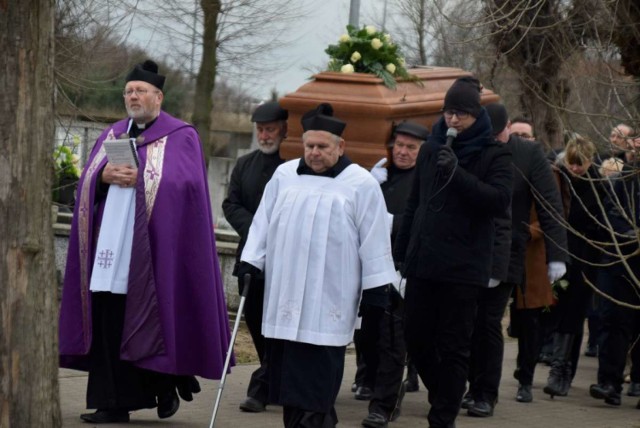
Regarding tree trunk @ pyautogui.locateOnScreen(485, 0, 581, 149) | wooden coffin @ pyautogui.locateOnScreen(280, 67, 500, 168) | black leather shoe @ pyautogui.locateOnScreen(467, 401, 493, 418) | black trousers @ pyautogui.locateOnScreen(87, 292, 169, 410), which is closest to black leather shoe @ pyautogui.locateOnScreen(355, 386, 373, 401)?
black leather shoe @ pyautogui.locateOnScreen(467, 401, 493, 418)

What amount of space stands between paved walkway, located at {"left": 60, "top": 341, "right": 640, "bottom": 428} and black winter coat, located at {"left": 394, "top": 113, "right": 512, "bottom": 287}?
51.3 inches

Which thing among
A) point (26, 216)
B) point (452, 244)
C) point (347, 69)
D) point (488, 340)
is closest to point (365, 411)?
point (488, 340)

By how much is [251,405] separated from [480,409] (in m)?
1.59

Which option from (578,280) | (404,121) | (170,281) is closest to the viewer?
(170,281)

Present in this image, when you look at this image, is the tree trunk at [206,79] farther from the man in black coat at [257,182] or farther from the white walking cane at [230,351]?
the white walking cane at [230,351]

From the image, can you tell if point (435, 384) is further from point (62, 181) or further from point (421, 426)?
point (62, 181)

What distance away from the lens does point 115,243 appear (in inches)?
338

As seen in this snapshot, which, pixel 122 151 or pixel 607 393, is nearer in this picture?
pixel 122 151

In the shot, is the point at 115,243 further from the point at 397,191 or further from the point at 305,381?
the point at 397,191

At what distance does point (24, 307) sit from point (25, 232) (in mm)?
334

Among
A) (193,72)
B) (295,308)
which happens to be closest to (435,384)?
(295,308)

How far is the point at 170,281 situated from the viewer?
28.1 feet

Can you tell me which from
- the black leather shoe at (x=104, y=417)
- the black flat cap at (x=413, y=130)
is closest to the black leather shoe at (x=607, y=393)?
the black flat cap at (x=413, y=130)

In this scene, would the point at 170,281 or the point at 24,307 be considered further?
the point at 170,281
